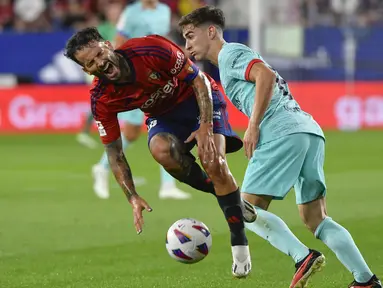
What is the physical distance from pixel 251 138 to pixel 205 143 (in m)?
0.73

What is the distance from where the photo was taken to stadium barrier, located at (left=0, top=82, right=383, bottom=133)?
71.7ft

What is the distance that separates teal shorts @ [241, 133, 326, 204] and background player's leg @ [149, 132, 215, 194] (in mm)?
1035

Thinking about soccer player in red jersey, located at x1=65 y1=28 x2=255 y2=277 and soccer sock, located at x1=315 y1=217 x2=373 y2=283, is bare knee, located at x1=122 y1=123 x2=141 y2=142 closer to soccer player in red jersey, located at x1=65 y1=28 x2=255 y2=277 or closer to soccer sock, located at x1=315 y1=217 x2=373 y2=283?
soccer player in red jersey, located at x1=65 y1=28 x2=255 y2=277

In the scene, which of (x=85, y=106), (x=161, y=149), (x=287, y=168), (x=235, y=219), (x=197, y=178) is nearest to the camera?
(x=287, y=168)

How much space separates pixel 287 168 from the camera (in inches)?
253

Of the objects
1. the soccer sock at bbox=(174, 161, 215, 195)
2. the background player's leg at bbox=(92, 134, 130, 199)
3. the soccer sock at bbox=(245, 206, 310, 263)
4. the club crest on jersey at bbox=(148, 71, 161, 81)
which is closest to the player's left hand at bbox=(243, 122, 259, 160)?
the soccer sock at bbox=(245, 206, 310, 263)

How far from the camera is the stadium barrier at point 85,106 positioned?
21844 millimetres

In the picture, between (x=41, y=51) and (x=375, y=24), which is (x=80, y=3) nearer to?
(x=41, y=51)

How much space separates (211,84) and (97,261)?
5.70 feet

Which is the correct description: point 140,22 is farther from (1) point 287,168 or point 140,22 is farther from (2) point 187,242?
(1) point 287,168

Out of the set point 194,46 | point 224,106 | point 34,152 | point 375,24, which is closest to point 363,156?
point 34,152

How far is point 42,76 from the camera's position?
22891mm

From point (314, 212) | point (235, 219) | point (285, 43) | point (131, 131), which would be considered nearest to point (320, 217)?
point (314, 212)

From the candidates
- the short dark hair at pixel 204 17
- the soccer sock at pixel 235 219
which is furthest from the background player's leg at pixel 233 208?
the short dark hair at pixel 204 17
